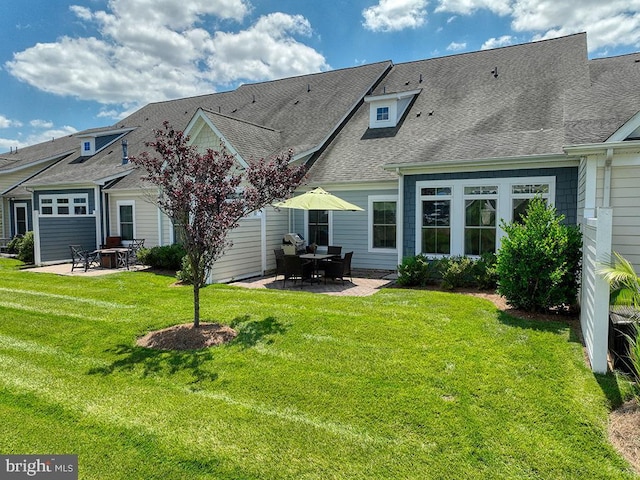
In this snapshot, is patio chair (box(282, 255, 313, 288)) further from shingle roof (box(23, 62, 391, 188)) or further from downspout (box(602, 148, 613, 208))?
downspout (box(602, 148, 613, 208))

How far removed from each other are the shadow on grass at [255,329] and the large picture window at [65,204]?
14.7 metres

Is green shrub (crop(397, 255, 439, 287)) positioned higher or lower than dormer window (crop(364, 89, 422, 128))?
lower

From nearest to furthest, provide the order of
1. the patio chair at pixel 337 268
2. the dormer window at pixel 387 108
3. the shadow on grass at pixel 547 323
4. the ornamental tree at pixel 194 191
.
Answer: the ornamental tree at pixel 194 191 < the shadow on grass at pixel 547 323 < the patio chair at pixel 337 268 < the dormer window at pixel 387 108

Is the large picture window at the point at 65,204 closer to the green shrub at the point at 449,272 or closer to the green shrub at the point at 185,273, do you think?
the green shrub at the point at 185,273

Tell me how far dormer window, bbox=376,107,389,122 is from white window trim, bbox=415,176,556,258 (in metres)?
5.36

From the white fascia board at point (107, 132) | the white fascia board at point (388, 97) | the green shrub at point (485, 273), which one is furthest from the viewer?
the white fascia board at point (107, 132)

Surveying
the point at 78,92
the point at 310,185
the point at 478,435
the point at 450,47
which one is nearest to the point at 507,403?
the point at 478,435

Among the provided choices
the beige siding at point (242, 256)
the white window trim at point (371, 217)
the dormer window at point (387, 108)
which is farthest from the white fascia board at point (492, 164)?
the dormer window at point (387, 108)

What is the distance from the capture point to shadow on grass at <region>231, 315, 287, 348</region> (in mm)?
6402

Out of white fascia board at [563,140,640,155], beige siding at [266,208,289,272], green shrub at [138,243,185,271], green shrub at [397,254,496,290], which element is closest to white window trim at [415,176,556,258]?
green shrub at [397,254,496,290]

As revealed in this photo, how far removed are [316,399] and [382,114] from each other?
13.4 m

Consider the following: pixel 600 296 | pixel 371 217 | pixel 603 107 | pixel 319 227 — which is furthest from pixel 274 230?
pixel 600 296
